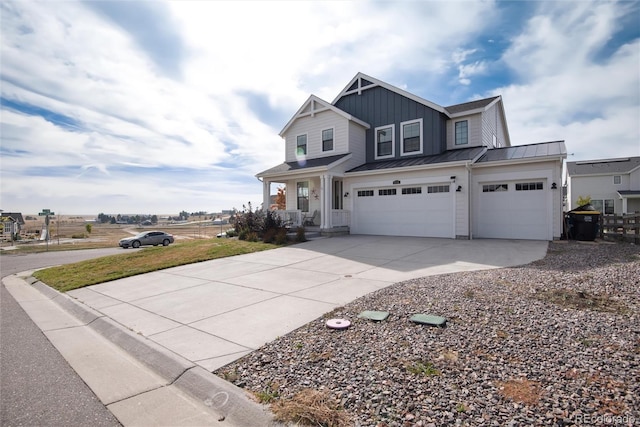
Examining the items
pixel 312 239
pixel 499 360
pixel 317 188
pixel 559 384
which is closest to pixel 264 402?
pixel 499 360

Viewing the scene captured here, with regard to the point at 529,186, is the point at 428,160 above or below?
above

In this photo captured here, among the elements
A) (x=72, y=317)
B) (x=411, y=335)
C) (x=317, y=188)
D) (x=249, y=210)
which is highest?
(x=317, y=188)

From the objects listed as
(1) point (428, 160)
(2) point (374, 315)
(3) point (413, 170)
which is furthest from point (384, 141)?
(2) point (374, 315)

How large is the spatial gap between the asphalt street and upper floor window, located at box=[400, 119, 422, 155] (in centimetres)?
1567

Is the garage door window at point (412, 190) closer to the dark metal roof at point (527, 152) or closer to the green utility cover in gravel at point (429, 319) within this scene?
the dark metal roof at point (527, 152)

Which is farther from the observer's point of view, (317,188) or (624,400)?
(317,188)

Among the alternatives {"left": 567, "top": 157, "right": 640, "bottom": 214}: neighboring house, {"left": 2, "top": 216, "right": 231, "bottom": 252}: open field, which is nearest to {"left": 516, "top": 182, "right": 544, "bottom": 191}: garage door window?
{"left": 567, "top": 157, "right": 640, "bottom": 214}: neighboring house

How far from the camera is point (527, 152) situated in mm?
13789

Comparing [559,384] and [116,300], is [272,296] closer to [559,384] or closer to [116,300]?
[116,300]

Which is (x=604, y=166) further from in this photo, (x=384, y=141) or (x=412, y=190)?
(x=412, y=190)

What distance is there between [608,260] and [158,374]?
10199 mm

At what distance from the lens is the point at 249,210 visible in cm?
1625

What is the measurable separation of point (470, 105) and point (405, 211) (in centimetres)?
733

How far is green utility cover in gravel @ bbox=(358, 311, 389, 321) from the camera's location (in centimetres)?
456
